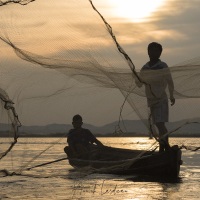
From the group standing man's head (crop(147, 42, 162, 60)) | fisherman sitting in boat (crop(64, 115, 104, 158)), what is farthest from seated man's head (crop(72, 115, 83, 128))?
standing man's head (crop(147, 42, 162, 60))

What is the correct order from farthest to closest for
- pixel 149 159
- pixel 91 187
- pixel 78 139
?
pixel 78 139 → pixel 149 159 → pixel 91 187

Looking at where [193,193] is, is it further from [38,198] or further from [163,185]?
[38,198]

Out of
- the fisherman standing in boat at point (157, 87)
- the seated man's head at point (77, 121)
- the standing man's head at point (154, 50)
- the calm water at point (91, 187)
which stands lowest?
the calm water at point (91, 187)

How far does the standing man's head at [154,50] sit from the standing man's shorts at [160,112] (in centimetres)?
126

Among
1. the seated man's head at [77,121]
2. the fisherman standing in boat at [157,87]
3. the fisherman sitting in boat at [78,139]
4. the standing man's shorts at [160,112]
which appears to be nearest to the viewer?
the fisherman standing in boat at [157,87]

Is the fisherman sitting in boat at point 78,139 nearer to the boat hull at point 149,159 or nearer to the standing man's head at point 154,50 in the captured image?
the boat hull at point 149,159

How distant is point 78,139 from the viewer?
59.8ft

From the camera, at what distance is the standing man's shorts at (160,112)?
12.3 metres

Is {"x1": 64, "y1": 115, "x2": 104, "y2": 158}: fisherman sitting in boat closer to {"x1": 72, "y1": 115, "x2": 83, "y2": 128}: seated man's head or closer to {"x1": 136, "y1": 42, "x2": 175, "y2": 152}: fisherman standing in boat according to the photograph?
{"x1": 72, "y1": 115, "x2": 83, "y2": 128}: seated man's head

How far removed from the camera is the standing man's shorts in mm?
12305

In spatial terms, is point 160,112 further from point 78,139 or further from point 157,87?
point 78,139

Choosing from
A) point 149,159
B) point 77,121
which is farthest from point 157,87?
point 77,121

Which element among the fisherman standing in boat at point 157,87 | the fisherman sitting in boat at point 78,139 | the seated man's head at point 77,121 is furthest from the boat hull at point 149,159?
the fisherman standing in boat at point 157,87

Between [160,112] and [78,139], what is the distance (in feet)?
18.4
